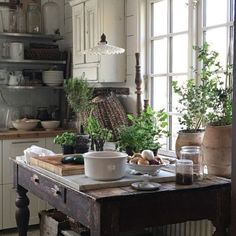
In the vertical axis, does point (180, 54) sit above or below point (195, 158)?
above

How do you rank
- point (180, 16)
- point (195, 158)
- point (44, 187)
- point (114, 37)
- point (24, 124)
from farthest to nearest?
point (24, 124) < point (114, 37) < point (180, 16) < point (44, 187) < point (195, 158)

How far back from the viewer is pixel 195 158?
2.20 m

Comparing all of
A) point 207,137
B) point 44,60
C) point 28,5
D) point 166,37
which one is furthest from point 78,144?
point 28,5

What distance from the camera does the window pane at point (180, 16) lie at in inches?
125

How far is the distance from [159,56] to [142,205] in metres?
1.79

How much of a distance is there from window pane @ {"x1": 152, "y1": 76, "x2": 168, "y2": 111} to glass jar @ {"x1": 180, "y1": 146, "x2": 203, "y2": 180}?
1.16 m

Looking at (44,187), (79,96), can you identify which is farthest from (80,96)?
(44,187)

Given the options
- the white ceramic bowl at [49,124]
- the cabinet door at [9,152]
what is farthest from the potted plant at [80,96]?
the white ceramic bowl at [49,124]

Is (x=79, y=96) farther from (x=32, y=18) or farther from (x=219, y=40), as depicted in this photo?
(x=32, y=18)

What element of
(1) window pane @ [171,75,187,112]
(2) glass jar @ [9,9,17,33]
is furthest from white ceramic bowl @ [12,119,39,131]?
(1) window pane @ [171,75,187,112]

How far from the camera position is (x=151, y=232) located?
3029mm

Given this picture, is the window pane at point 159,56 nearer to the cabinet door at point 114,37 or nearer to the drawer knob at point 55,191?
the cabinet door at point 114,37

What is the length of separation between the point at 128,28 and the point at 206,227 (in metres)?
1.75

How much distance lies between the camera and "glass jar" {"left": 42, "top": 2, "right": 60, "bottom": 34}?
4.43 meters
